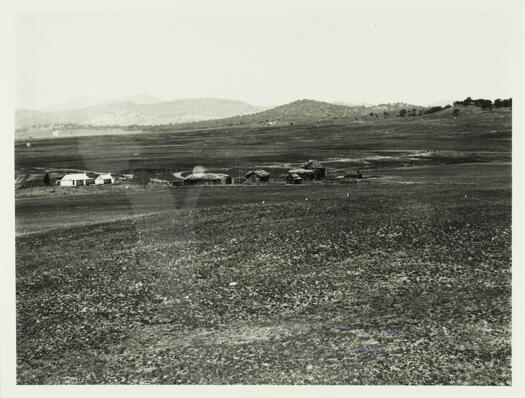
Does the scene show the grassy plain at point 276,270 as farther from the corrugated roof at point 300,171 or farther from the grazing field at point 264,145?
the corrugated roof at point 300,171

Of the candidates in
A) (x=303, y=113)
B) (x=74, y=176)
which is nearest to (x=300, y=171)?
(x=303, y=113)

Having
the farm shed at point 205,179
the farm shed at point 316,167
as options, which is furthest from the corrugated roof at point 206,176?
the farm shed at point 316,167

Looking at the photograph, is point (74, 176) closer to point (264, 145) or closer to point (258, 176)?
point (258, 176)

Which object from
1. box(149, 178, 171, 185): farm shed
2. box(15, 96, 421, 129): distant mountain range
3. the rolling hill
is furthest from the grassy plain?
box(15, 96, 421, 129): distant mountain range

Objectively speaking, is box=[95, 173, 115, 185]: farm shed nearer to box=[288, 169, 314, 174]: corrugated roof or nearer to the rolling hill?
the rolling hill

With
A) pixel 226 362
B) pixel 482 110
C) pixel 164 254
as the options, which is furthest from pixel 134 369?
pixel 482 110
